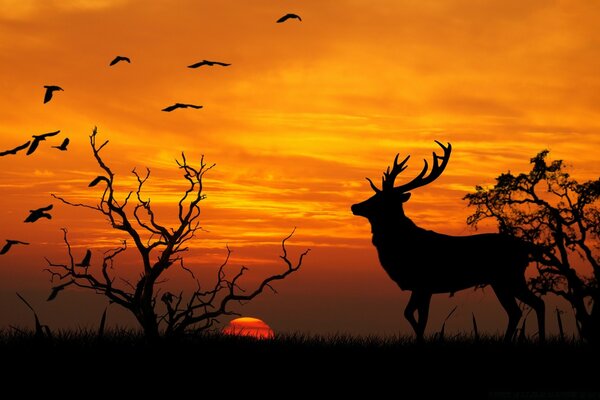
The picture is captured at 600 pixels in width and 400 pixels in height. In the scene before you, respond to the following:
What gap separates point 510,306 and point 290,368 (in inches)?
235

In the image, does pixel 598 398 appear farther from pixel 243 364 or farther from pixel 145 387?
pixel 145 387

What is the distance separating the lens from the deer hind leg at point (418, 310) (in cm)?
1498

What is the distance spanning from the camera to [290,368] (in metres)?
12.6

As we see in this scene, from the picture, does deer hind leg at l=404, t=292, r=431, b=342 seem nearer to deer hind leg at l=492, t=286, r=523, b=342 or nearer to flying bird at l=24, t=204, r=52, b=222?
deer hind leg at l=492, t=286, r=523, b=342

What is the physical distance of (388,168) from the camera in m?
16.6

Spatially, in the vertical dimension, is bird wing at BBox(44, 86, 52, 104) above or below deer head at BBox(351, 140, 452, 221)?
above

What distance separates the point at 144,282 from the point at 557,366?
6.93m

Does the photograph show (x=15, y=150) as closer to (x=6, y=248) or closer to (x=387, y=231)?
(x=6, y=248)

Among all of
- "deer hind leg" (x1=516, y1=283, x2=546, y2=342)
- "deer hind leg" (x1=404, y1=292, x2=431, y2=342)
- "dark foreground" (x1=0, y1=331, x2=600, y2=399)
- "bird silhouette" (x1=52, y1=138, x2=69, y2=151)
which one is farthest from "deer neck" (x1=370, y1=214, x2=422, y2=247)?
"bird silhouette" (x1=52, y1=138, x2=69, y2=151)

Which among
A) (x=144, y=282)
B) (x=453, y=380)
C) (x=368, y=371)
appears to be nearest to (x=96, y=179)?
(x=144, y=282)

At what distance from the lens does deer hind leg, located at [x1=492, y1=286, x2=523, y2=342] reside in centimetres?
1658

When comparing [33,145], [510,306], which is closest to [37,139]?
[33,145]

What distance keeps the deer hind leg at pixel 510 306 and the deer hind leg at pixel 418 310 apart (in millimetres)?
1893

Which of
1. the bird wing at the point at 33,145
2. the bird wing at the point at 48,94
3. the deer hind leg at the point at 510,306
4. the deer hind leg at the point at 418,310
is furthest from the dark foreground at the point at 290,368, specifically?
the bird wing at the point at 48,94
